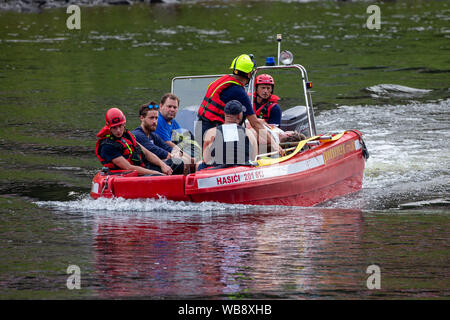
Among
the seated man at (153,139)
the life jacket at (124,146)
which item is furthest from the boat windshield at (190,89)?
the life jacket at (124,146)

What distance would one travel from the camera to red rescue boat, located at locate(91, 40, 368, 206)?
28.4ft

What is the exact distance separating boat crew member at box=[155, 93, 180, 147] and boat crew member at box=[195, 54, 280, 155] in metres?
0.45

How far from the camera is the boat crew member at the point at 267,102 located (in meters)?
10.7

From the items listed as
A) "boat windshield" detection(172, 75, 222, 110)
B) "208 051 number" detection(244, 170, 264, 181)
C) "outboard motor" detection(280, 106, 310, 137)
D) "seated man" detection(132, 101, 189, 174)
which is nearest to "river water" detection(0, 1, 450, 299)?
"208 051 number" detection(244, 170, 264, 181)

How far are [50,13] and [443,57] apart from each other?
1203 inches

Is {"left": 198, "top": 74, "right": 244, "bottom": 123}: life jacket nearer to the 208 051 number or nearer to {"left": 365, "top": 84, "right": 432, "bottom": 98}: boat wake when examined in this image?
the 208 051 number

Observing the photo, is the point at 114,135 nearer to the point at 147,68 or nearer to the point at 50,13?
the point at 147,68

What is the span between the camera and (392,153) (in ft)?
42.9

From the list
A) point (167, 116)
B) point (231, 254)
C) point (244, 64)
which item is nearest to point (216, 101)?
point (244, 64)

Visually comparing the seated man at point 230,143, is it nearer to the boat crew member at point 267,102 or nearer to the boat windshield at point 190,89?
the boat crew member at point 267,102

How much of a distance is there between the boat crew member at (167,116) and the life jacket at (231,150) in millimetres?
954

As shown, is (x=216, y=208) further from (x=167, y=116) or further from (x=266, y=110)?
(x=266, y=110)

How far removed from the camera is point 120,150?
8812 millimetres

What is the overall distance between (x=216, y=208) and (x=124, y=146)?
123 centimetres
